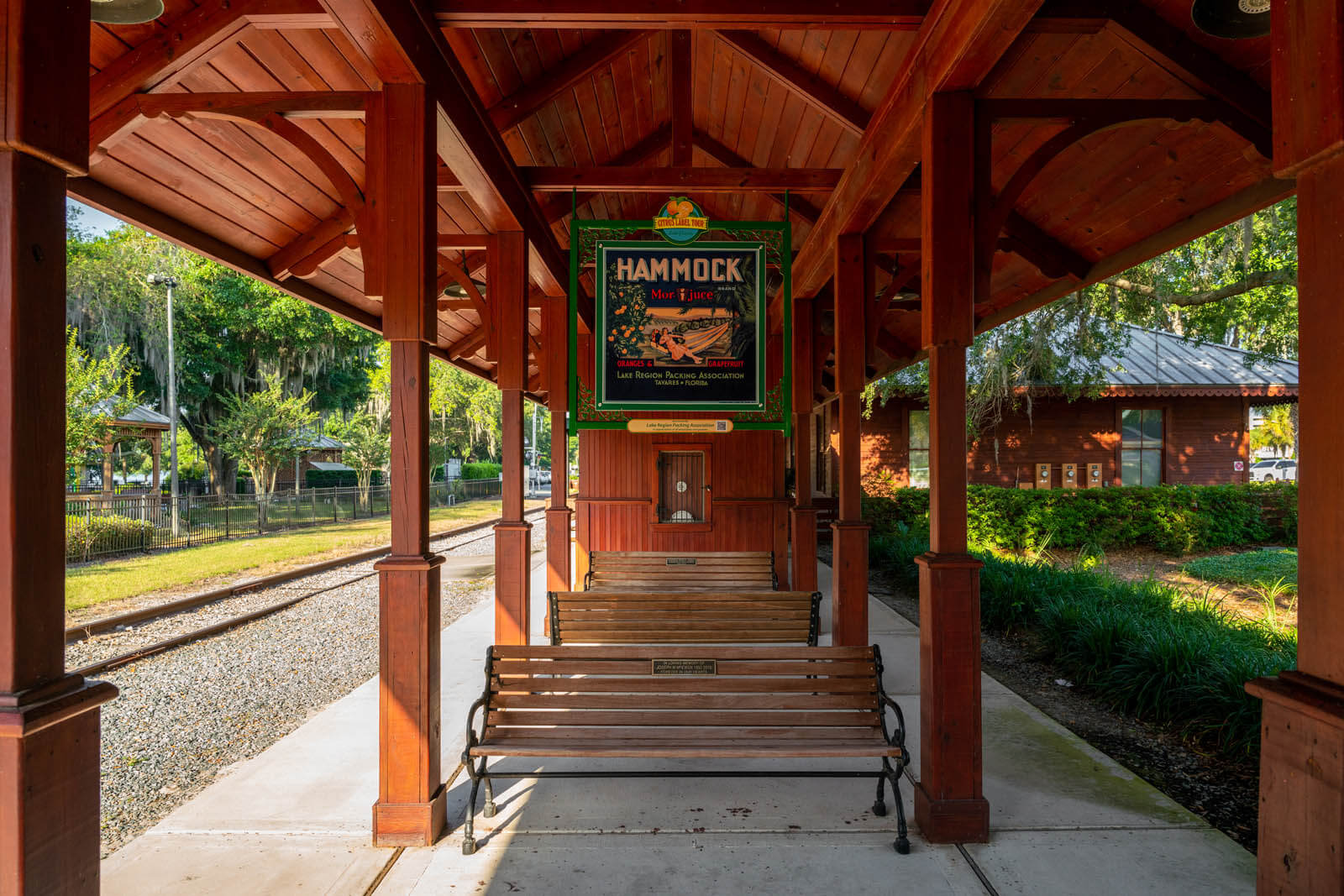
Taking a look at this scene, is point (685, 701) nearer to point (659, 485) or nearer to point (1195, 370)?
point (659, 485)

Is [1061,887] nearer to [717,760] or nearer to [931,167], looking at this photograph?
[717,760]

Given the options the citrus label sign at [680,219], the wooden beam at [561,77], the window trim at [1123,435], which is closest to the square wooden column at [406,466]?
the wooden beam at [561,77]

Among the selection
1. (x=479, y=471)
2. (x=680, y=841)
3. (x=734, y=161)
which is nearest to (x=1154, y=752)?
(x=680, y=841)

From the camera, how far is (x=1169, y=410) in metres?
18.0

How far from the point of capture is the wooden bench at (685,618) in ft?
17.7

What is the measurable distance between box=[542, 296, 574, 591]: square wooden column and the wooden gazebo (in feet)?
3.50

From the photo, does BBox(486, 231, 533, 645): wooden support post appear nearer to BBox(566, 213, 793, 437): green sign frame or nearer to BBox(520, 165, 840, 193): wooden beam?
BBox(520, 165, 840, 193): wooden beam

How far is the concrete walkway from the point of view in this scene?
3123mm

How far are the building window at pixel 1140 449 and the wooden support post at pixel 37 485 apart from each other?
20.8 meters

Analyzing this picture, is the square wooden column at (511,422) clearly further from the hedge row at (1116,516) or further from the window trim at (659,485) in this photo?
the hedge row at (1116,516)

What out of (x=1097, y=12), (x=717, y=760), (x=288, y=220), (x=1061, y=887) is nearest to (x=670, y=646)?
(x=717, y=760)

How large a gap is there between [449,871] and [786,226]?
4590 millimetres

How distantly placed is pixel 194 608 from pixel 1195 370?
2232 cm

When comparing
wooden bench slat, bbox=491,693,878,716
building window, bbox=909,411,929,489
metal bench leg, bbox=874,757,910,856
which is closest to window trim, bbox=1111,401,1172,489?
building window, bbox=909,411,929,489
